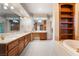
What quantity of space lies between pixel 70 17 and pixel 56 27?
2.29 feet

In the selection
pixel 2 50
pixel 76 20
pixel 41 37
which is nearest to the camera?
pixel 2 50

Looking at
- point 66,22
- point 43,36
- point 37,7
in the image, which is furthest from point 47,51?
point 43,36

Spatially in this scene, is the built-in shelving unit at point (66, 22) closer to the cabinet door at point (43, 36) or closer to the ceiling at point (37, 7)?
the ceiling at point (37, 7)

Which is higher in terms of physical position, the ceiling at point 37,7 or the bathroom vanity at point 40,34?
the ceiling at point 37,7

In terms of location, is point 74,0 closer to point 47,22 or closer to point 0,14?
point 0,14

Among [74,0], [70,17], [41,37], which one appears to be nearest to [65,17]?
[70,17]

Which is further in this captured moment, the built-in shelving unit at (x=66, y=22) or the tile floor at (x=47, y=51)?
the built-in shelving unit at (x=66, y=22)

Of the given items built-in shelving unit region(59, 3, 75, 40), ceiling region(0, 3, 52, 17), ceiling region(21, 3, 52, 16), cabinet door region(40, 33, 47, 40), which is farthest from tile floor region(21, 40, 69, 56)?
cabinet door region(40, 33, 47, 40)

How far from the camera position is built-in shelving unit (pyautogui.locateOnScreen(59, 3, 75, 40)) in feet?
16.9

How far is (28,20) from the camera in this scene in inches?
357

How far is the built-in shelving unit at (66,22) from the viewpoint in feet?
16.9

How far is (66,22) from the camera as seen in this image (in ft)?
17.0

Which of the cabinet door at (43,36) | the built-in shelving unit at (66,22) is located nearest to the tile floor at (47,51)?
the built-in shelving unit at (66,22)

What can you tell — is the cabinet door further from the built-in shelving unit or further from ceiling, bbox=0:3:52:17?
the built-in shelving unit
